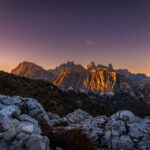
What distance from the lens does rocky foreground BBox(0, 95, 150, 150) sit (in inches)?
484

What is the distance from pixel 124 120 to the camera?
2473 centimetres

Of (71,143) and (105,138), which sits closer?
(71,143)

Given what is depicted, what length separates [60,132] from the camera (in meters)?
18.0

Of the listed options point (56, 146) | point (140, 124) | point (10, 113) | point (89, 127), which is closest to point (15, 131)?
point (56, 146)

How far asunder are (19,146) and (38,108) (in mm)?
11218

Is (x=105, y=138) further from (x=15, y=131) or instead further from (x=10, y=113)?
(x=15, y=131)

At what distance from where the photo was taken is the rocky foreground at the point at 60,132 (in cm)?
1229

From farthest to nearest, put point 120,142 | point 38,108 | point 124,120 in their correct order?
point 124,120 → point 38,108 → point 120,142

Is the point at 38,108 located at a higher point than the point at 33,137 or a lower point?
higher

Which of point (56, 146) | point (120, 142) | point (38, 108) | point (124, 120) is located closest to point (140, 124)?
point (124, 120)

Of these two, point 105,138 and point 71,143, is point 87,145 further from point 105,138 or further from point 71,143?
point 105,138

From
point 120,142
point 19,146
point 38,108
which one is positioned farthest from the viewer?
point 38,108

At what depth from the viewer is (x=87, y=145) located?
15086mm

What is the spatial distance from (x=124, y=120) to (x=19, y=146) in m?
15.2
